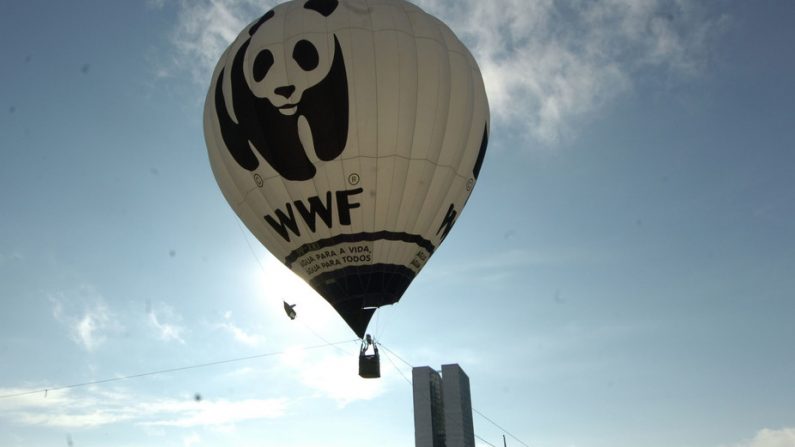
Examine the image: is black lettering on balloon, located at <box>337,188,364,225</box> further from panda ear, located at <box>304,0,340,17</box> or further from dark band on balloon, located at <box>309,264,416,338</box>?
panda ear, located at <box>304,0,340,17</box>

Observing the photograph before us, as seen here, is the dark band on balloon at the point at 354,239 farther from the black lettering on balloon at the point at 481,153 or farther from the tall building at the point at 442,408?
the tall building at the point at 442,408

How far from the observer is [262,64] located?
1872 cm

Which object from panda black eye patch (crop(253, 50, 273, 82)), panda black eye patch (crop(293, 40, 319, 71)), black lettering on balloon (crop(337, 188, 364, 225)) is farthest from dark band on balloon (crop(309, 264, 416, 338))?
panda black eye patch (crop(253, 50, 273, 82))

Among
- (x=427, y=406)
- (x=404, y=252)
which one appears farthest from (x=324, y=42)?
(x=427, y=406)

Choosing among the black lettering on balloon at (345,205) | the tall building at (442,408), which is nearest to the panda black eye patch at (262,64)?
the black lettering on balloon at (345,205)

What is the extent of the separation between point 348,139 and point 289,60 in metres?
2.85

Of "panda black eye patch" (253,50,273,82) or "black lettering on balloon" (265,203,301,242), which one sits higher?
"panda black eye patch" (253,50,273,82)

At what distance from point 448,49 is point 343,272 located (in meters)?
7.50

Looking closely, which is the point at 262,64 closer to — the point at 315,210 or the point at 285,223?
the point at 315,210

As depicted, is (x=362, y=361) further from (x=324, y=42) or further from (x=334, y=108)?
(x=324, y=42)

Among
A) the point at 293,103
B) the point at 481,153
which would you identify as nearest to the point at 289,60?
the point at 293,103

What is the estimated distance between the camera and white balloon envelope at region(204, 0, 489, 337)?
18.1 metres

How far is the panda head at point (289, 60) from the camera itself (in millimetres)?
18172

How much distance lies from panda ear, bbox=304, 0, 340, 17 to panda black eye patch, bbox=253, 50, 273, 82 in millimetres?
2002
